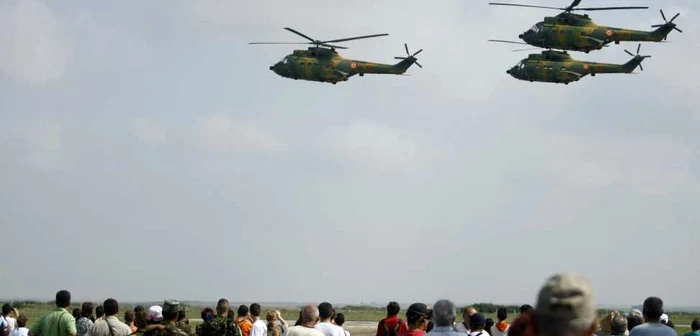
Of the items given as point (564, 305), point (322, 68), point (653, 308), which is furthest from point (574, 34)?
point (564, 305)

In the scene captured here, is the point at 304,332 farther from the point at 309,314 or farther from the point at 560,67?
the point at 560,67

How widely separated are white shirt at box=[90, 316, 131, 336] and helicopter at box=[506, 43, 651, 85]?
120 feet

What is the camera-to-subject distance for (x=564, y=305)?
3.86 metres

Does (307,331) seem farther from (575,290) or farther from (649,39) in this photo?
(649,39)

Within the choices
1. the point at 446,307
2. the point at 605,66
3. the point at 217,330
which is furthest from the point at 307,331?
the point at 605,66

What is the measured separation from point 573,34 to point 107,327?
36242 millimetres

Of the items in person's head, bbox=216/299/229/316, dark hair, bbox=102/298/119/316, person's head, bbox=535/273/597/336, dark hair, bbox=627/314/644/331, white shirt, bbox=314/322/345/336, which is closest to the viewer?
person's head, bbox=535/273/597/336

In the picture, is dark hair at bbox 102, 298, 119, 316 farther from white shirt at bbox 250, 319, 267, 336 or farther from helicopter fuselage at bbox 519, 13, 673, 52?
helicopter fuselage at bbox 519, 13, 673, 52

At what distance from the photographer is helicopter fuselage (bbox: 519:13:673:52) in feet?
152

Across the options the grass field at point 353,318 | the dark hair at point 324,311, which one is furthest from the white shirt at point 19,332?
the grass field at point 353,318

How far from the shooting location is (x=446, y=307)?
9.77m

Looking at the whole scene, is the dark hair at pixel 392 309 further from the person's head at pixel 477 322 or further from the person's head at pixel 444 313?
the person's head at pixel 444 313

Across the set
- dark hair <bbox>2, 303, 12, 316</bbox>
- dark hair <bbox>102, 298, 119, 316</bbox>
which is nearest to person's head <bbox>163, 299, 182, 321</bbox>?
dark hair <bbox>102, 298, 119, 316</bbox>

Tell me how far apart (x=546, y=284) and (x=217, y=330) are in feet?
31.2
